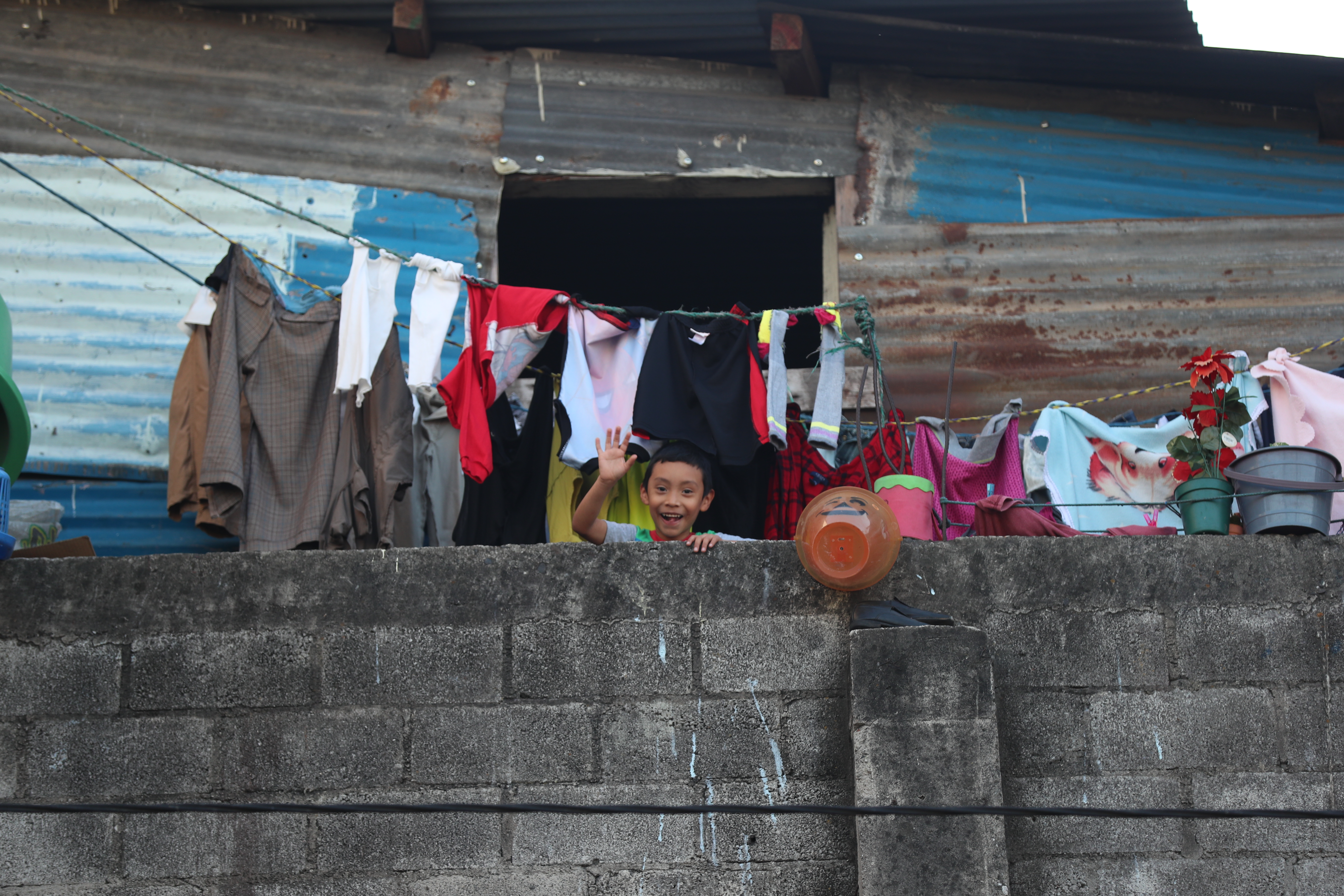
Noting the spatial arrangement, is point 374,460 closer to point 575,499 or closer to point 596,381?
point 575,499

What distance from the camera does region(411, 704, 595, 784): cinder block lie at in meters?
3.94

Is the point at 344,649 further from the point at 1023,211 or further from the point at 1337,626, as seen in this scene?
the point at 1023,211

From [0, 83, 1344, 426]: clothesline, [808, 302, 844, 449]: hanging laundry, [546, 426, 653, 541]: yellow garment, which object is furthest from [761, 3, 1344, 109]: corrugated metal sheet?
[546, 426, 653, 541]: yellow garment

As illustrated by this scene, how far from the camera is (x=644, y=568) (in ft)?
13.4

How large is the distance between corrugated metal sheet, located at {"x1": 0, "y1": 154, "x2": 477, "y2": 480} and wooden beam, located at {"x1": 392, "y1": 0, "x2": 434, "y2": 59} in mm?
804

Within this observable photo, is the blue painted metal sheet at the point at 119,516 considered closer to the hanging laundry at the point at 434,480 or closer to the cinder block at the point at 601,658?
the hanging laundry at the point at 434,480

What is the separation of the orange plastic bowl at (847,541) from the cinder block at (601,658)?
47 centimetres

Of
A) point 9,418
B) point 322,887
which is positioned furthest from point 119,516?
point 322,887

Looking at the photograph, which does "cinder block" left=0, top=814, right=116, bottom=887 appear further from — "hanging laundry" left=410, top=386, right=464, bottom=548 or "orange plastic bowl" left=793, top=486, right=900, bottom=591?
"orange plastic bowl" left=793, top=486, right=900, bottom=591

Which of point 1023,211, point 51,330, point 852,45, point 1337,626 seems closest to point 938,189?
point 1023,211

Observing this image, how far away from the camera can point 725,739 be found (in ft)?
13.0

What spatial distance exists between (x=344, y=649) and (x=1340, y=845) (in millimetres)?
3207

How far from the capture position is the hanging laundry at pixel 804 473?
5.52m

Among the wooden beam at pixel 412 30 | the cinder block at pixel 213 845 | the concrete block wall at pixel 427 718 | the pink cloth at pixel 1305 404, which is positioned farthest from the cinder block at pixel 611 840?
the wooden beam at pixel 412 30
